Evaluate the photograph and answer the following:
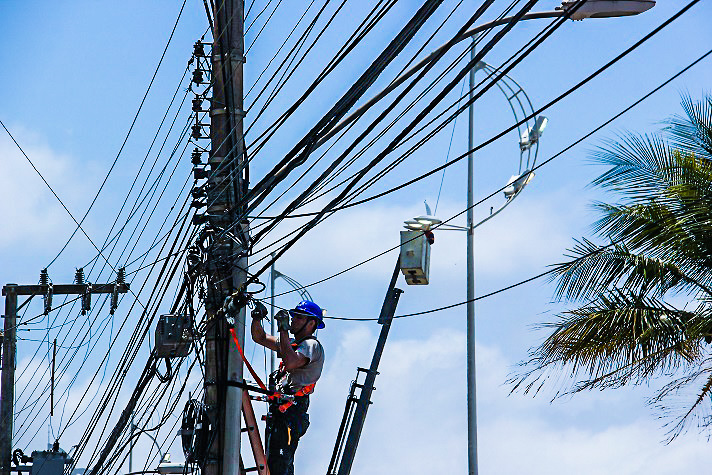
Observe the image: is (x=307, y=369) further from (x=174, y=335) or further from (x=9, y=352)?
(x=9, y=352)

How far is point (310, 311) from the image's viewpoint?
1126 cm

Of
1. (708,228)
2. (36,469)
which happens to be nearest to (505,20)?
(708,228)

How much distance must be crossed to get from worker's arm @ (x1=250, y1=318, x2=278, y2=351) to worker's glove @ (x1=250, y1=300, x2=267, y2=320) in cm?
3

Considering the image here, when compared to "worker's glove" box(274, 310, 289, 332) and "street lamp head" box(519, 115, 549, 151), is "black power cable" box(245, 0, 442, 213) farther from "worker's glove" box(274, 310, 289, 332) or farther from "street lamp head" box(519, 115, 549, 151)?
"street lamp head" box(519, 115, 549, 151)

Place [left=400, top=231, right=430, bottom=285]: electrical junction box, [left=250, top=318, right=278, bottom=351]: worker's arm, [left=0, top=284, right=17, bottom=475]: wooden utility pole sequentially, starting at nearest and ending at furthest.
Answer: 1. [left=250, top=318, right=278, bottom=351]: worker's arm
2. [left=400, top=231, right=430, bottom=285]: electrical junction box
3. [left=0, top=284, right=17, bottom=475]: wooden utility pole

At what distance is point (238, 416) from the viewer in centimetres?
1125

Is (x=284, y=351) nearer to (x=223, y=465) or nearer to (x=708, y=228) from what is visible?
(x=223, y=465)

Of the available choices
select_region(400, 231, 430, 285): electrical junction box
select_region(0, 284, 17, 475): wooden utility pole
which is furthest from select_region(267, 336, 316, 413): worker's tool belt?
select_region(0, 284, 17, 475): wooden utility pole

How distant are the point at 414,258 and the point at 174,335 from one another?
9.56ft

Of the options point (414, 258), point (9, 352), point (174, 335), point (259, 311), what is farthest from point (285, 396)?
point (9, 352)

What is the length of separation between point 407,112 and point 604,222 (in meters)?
8.99

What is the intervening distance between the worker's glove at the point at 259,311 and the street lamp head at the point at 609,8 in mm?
3538

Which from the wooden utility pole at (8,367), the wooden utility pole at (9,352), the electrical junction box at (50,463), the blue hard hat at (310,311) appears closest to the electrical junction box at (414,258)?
the blue hard hat at (310,311)

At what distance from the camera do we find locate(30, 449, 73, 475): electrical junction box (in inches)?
644
